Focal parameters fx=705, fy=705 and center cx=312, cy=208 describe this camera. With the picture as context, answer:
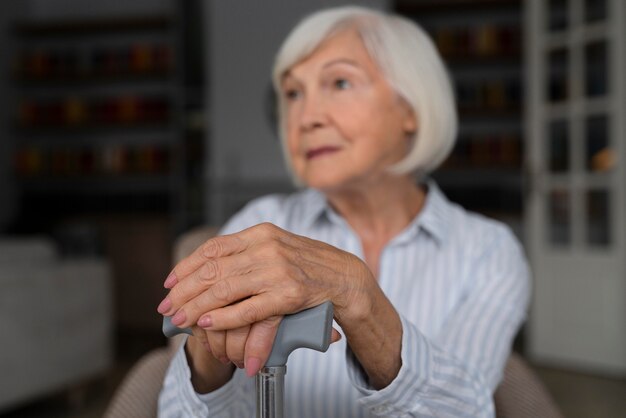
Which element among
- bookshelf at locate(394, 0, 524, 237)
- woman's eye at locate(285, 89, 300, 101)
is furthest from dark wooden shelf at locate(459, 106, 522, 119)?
woman's eye at locate(285, 89, 300, 101)

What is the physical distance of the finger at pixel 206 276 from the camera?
1.76ft

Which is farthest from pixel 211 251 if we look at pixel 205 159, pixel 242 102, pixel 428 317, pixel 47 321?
pixel 205 159

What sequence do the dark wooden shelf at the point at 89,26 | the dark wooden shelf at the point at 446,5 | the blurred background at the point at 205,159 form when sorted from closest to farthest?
the blurred background at the point at 205,159
the dark wooden shelf at the point at 446,5
the dark wooden shelf at the point at 89,26

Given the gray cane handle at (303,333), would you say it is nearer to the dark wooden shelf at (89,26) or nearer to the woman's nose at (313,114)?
the woman's nose at (313,114)

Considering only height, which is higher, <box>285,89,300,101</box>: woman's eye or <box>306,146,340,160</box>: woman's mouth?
<box>285,89,300,101</box>: woman's eye

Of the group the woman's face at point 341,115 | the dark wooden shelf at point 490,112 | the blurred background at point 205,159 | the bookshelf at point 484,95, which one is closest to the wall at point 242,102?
the blurred background at point 205,159

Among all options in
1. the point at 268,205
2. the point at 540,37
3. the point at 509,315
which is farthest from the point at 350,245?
the point at 540,37

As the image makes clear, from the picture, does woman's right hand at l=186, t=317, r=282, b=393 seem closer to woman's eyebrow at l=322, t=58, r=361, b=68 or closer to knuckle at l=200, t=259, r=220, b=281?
knuckle at l=200, t=259, r=220, b=281

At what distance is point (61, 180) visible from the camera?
6.50 metres

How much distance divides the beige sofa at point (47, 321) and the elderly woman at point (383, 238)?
2087 mm

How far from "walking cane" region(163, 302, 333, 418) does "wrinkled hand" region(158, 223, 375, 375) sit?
0.01 metres

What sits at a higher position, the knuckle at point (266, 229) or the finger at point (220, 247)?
the knuckle at point (266, 229)

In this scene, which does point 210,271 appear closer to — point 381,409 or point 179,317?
point 179,317

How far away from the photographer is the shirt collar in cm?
115
